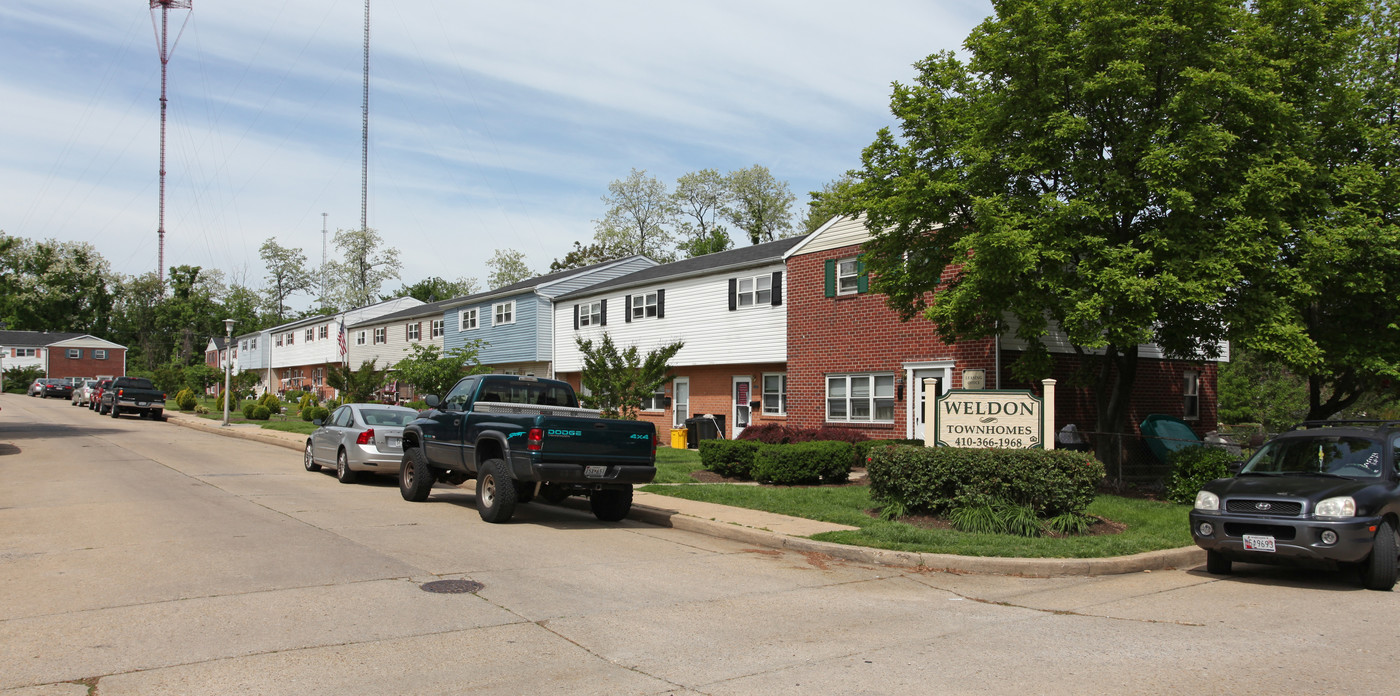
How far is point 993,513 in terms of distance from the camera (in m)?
11.4

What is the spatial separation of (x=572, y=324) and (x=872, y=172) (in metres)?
20.0

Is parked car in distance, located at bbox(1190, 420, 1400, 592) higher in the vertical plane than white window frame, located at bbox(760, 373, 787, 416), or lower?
lower

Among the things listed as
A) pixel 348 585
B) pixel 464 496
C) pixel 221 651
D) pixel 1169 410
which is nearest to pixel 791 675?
pixel 221 651

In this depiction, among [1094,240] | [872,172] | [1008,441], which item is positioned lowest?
[1008,441]

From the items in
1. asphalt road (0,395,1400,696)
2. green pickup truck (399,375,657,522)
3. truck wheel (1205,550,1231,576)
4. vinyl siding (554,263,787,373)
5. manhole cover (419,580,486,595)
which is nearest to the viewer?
asphalt road (0,395,1400,696)

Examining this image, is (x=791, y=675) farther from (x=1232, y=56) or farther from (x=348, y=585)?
(x=1232, y=56)

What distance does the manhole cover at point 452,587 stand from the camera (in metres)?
7.77

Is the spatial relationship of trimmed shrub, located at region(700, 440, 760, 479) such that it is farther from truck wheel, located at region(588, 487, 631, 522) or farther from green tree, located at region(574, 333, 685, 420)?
green tree, located at region(574, 333, 685, 420)

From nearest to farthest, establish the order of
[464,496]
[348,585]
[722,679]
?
[722,679] < [348,585] < [464,496]

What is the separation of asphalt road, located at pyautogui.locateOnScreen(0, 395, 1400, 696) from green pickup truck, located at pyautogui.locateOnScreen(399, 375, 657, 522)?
0.66m

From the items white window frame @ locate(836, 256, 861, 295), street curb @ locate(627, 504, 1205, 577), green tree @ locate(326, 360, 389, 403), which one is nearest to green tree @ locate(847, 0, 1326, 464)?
street curb @ locate(627, 504, 1205, 577)

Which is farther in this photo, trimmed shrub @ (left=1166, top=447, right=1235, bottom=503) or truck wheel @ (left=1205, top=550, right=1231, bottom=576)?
trimmed shrub @ (left=1166, top=447, right=1235, bottom=503)

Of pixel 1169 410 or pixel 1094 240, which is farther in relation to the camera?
pixel 1169 410

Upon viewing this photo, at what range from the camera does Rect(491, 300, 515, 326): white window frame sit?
38406mm
